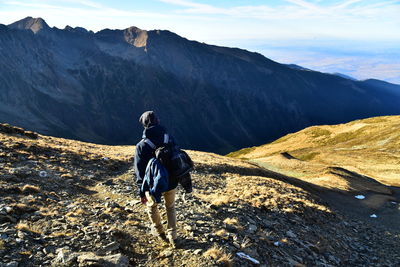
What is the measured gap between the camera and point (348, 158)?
73375mm

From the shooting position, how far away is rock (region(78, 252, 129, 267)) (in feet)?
27.1

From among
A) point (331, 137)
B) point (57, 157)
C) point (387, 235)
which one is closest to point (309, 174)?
point (387, 235)

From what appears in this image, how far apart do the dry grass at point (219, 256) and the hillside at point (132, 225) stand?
4cm

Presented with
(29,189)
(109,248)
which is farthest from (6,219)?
(109,248)

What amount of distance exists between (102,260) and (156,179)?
2643 millimetres

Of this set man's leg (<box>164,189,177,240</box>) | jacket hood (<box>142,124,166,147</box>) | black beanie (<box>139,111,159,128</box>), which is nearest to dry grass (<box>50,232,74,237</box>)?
man's leg (<box>164,189,177,240</box>)

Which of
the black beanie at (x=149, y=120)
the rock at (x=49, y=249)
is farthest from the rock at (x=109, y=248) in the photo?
the black beanie at (x=149, y=120)

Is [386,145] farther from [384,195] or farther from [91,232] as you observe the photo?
[91,232]

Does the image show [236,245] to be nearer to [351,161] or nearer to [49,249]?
[49,249]

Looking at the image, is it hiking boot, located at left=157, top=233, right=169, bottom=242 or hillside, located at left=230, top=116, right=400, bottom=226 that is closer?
hiking boot, located at left=157, top=233, right=169, bottom=242

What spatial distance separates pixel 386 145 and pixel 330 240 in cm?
8273

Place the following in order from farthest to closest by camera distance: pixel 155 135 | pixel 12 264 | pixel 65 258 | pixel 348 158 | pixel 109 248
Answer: pixel 348 158 < pixel 109 248 < pixel 155 135 < pixel 65 258 < pixel 12 264

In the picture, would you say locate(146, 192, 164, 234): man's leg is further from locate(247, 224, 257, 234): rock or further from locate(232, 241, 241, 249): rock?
locate(247, 224, 257, 234): rock

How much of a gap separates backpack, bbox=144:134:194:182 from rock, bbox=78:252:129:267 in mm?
2691
